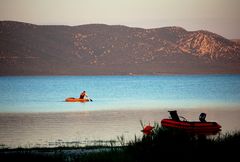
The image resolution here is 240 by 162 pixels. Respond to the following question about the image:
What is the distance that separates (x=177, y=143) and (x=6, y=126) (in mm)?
21282

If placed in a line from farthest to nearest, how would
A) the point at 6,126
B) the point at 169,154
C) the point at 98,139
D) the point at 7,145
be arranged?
the point at 6,126
the point at 98,139
the point at 7,145
the point at 169,154

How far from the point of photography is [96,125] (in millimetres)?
38594

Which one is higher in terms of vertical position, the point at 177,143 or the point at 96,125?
the point at 96,125

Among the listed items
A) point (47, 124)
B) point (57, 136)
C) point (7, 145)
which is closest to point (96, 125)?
point (47, 124)

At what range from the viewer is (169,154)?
16.9 m

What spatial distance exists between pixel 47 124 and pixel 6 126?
265 centimetres

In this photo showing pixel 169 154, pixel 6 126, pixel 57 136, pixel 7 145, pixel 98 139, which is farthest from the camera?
pixel 6 126

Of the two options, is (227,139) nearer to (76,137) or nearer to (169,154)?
(169,154)

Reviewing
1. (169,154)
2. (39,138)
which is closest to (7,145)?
(39,138)

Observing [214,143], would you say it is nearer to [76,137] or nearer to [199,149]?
[199,149]

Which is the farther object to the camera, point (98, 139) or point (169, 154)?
point (98, 139)

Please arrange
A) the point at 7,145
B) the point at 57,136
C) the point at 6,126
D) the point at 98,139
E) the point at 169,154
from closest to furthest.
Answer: the point at 169,154 → the point at 7,145 → the point at 98,139 → the point at 57,136 → the point at 6,126

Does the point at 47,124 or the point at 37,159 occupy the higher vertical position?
the point at 47,124

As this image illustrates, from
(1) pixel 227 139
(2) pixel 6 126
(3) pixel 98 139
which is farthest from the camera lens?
(2) pixel 6 126
